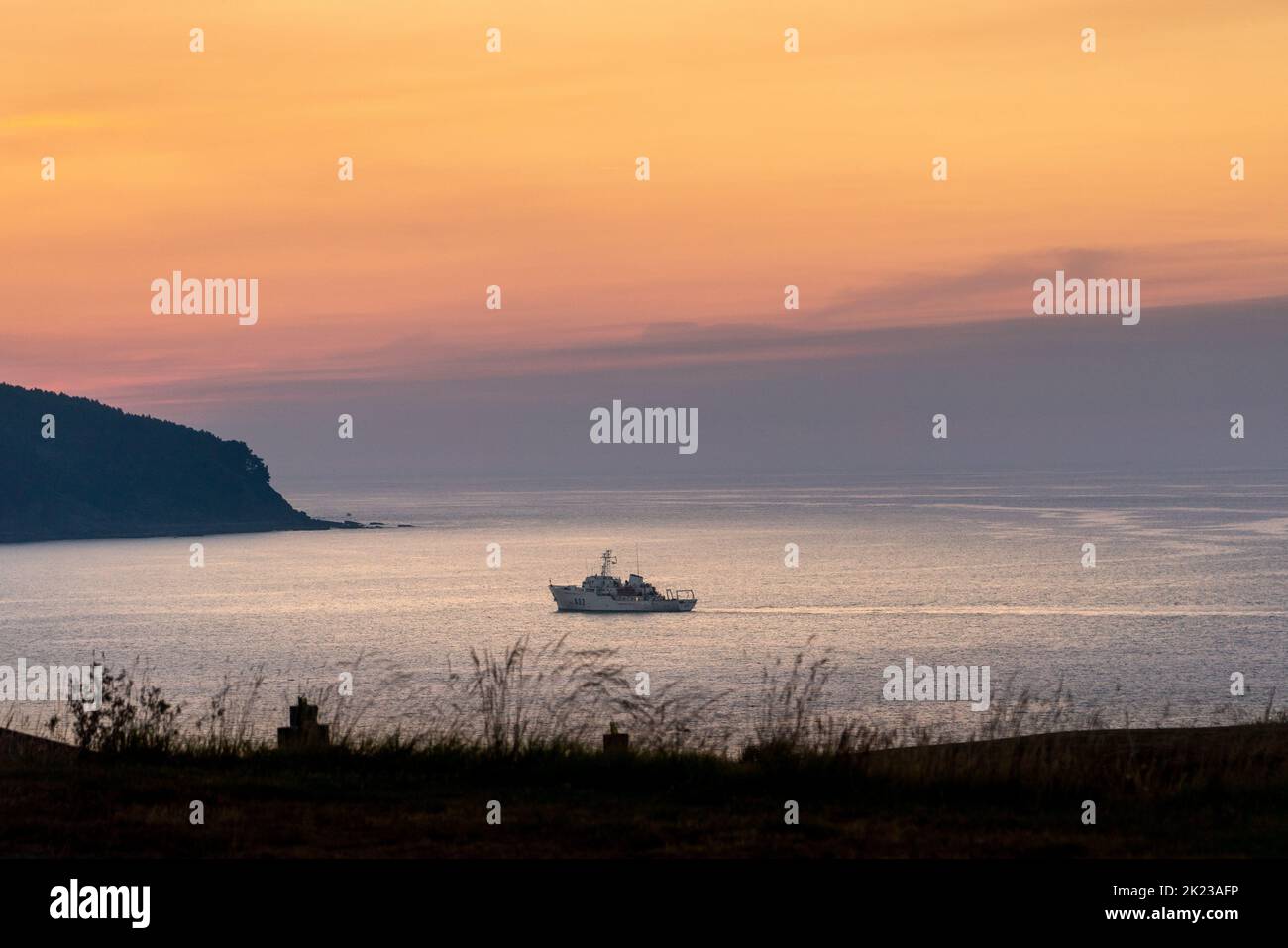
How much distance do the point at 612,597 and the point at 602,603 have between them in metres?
1.13

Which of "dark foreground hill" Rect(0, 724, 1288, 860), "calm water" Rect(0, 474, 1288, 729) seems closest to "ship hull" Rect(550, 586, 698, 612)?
"calm water" Rect(0, 474, 1288, 729)

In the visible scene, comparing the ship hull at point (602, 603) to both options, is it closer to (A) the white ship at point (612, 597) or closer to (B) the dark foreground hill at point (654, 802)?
(A) the white ship at point (612, 597)

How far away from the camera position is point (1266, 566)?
115875mm

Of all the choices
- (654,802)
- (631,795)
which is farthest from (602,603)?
(654,802)

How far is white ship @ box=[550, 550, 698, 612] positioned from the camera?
10750 cm

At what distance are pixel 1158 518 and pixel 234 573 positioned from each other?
121 metres

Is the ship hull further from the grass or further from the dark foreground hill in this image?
the dark foreground hill

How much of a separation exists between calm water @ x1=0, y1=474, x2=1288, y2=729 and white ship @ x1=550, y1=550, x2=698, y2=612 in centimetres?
190

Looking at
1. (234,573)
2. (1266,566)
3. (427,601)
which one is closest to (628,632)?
(427,601)

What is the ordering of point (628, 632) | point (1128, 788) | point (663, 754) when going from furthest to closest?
point (628, 632)
point (663, 754)
point (1128, 788)

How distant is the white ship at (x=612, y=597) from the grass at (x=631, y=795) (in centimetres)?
9471
